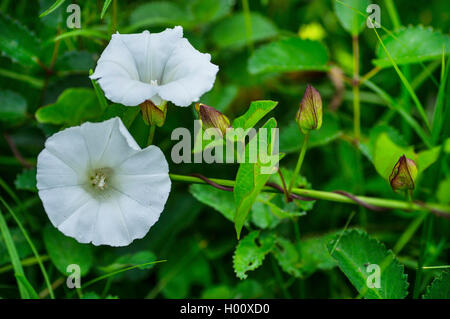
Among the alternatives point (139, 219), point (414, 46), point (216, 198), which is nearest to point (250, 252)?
point (216, 198)

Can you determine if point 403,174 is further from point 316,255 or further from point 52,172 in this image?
point 52,172

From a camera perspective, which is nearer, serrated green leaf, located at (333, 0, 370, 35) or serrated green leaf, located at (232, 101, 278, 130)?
serrated green leaf, located at (232, 101, 278, 130)

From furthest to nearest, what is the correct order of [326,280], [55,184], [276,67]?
1. [326,280]
2. [276,67]
3. [55,184]

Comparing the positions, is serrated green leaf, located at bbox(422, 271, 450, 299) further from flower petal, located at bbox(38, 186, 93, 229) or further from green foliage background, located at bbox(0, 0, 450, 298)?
flower petal, located at bbox(38, 186, 93, 229)

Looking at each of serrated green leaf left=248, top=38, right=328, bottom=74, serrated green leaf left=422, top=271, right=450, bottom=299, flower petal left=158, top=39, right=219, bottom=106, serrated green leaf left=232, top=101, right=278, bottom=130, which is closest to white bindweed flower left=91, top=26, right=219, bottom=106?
flower petal left=158, top=39, right=219, bottom=106

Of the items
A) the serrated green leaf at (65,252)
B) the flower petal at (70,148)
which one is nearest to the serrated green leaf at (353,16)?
the flower petal at (70,148)

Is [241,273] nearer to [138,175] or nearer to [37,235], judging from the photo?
[138,175]

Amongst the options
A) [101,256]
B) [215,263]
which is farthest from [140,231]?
[215,263]

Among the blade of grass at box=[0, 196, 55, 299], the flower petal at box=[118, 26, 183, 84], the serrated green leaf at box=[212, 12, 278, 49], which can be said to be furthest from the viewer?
the serrated green leaf at box=[212, 12, 278, 49]
